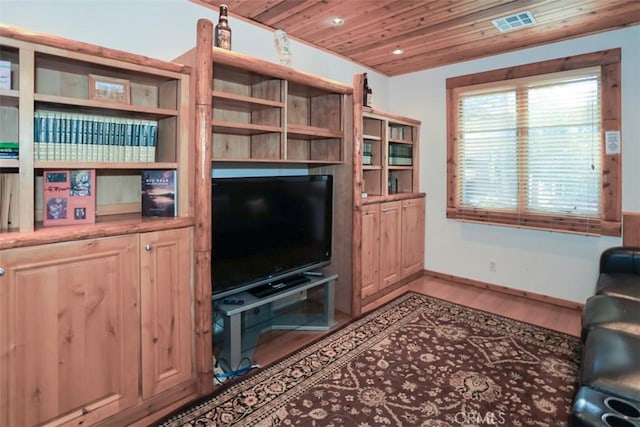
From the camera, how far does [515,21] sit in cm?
296

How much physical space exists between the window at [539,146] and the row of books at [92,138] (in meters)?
3.38

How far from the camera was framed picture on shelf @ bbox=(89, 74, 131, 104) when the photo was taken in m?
1.87

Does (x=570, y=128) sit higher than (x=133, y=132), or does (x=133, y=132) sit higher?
(x=570, y=128)

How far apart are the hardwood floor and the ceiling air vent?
2.56m

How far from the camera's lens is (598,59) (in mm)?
3238

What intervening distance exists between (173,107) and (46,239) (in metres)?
0.98

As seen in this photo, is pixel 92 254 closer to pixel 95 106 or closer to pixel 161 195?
pixel 161 195

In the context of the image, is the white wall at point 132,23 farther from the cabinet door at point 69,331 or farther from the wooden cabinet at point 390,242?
the wooden cabinet at point 390,242

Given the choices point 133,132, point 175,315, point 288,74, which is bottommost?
point 175,315

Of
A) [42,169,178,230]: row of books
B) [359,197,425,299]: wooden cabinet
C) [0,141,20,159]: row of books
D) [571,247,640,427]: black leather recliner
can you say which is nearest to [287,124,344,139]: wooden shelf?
[359,197,425,299]: wooden cabinet

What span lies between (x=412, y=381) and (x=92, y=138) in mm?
2337

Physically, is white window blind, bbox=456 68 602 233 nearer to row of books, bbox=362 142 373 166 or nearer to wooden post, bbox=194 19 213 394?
row of books, bbox=362 142 373 166

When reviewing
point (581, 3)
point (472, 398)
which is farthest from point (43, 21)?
point (581, 3)

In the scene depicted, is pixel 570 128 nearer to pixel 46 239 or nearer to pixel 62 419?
pixel 46 239
